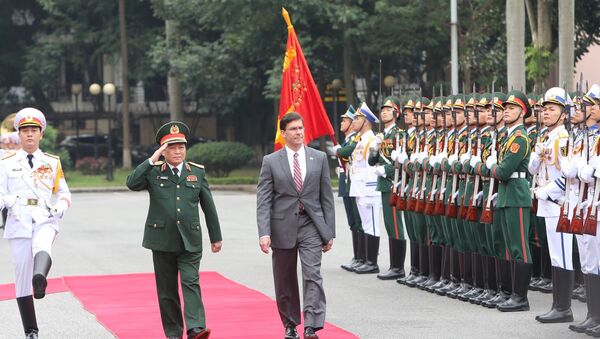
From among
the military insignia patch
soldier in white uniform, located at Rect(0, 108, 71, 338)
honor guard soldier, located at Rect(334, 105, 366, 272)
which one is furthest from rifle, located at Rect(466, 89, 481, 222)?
soldier in white uniform, located at Rect(0, 108, 71, 338)

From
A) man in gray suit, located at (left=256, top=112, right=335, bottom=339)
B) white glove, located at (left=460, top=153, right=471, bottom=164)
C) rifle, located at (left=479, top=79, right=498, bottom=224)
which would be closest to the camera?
man in gray suit, located at (left=256, top=112, right=335, bottom=339)

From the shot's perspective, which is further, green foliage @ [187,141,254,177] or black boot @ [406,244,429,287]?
green foliage @ [187,141,254,177]

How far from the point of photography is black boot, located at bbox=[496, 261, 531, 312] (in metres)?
12.5

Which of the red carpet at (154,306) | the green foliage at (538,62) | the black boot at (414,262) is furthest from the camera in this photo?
the green foliage at (538,62)

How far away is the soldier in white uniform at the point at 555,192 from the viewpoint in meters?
11.7

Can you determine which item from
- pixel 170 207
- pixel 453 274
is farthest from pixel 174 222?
pixel 453 274

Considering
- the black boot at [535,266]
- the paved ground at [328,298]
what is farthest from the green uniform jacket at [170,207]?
the black boot at [535,266]

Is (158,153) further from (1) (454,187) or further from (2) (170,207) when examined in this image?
(1) (454,187)

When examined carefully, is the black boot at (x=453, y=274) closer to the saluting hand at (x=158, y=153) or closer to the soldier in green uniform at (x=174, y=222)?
the soldier in green uniform at (x=174, y=222)

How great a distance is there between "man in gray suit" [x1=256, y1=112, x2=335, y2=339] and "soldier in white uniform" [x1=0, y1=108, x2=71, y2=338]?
164 cm

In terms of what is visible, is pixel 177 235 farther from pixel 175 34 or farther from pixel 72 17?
pixel 72 17

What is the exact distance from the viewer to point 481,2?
38156 mm

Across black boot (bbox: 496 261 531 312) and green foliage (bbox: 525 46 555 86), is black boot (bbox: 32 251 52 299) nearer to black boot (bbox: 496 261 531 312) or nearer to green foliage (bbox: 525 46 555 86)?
black boot (bbox: 496 261 531 312)

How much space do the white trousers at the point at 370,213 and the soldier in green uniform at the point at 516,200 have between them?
3682mm
